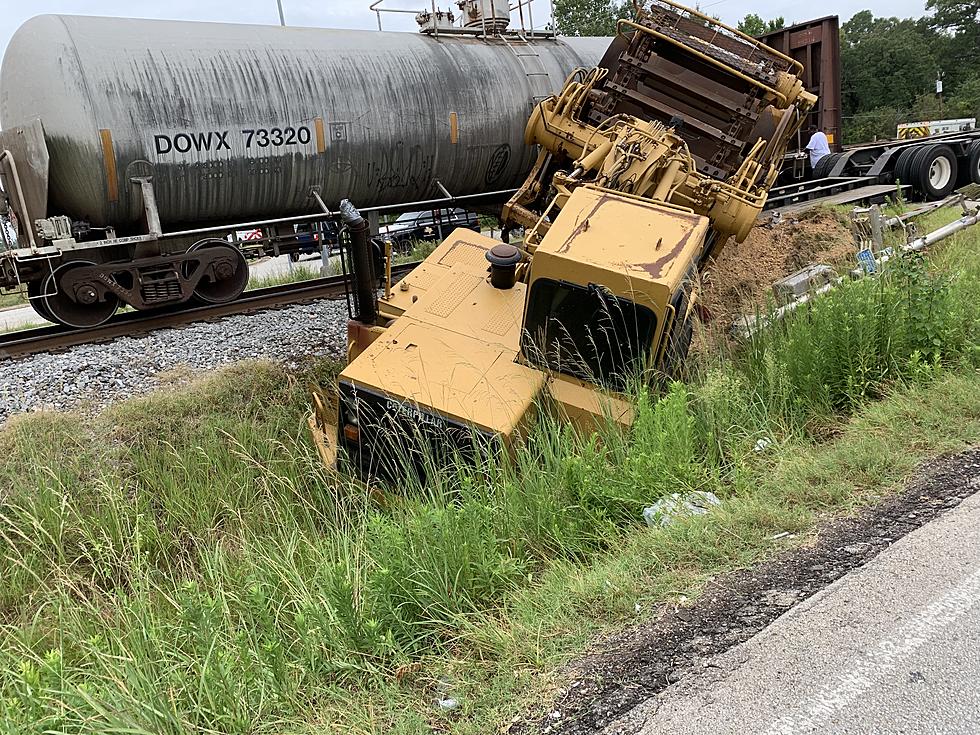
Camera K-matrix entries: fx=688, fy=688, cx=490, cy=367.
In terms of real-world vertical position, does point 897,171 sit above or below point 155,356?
above

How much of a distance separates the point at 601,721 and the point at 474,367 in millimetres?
3611

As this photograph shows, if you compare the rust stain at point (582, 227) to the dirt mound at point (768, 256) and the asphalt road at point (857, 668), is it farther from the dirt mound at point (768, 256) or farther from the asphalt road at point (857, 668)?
the asphalt road at point (857, 668)

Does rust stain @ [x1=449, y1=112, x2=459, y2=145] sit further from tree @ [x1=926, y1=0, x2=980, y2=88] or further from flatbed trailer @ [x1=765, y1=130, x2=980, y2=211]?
tree @ [x1=926, y1=0, x2=980, y2=88]

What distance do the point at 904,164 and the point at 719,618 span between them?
48.5 feet

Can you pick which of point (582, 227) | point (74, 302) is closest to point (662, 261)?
point (582, 227)

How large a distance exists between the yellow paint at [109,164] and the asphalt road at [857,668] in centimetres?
928

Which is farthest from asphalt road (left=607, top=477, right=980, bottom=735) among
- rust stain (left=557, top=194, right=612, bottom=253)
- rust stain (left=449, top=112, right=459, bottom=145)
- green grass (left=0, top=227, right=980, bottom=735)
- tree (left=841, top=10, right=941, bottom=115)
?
tree (left=841, top=10, right=941, bottom=115)

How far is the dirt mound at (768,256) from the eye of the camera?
8069mm

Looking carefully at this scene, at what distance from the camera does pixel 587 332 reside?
5.45 metres

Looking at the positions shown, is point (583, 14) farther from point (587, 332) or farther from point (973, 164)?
point (587, 332)

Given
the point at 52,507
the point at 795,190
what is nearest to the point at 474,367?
the point at 52,507

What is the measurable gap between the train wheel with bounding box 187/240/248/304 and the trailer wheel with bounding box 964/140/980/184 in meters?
15.0

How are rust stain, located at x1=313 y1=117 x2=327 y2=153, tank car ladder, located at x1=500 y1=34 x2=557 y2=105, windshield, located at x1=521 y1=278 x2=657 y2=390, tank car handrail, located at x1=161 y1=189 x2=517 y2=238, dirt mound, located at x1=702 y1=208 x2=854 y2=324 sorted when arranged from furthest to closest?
1. tank car ladder, located at x1=500 y1=34 x2=557 y2=105
2. rust stain, located at x1=313 y1=117 x2=327 y2=153
3. tank car handrail, located at x1=161 y1=189 x2=517 y2=238
4. dirt mound, located at x1=702 y1=208 x2=854 y2=324
5. windshield, located at x1=521 y1=278 x2=657 y2=390

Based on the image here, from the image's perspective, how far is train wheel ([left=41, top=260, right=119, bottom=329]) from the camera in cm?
892
